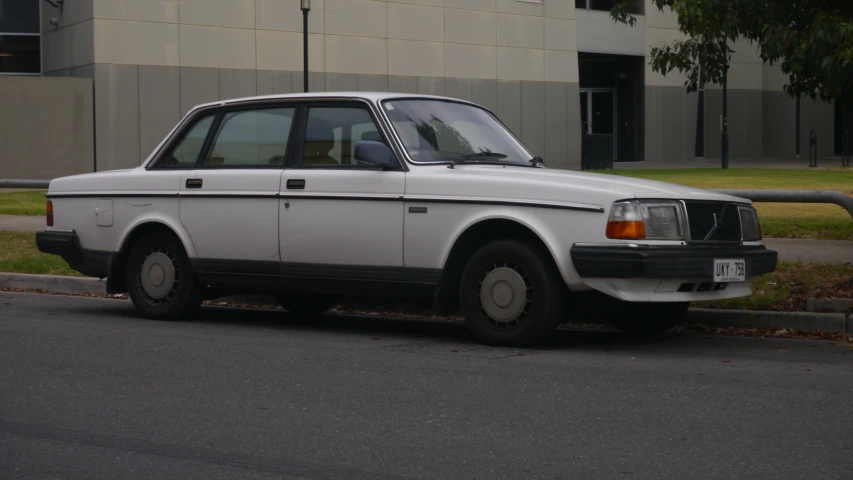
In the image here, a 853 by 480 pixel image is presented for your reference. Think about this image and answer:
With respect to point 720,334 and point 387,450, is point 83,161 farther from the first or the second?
point 387,450

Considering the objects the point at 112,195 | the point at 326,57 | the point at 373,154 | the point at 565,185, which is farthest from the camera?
the point at 326,57

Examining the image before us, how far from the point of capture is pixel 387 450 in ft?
16.4

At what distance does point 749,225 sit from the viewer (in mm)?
8062

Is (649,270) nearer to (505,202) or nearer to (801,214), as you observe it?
(505,202)

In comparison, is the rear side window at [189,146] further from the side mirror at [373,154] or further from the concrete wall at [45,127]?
the concrete wall at [45,127]

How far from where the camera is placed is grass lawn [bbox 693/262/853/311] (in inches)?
360

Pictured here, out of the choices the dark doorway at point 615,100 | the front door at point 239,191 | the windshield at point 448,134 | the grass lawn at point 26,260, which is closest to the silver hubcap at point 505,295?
the windshield at point 448,134

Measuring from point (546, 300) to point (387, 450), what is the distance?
8.85 feet

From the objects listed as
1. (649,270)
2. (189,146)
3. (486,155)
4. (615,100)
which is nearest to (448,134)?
(486,155)

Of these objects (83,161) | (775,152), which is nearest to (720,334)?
(83,161)

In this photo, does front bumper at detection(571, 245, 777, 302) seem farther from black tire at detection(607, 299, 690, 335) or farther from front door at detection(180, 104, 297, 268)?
front door at detection(180, 104, 297, 268)

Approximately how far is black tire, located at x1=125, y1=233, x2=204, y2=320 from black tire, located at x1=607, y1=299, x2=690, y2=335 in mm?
3135

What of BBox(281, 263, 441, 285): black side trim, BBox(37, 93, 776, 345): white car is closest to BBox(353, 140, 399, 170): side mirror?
BBox(37, 93, 776, 345): white car

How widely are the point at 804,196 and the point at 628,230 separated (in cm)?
284
